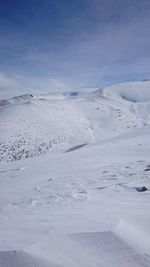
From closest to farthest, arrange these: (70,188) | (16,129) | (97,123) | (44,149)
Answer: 1. (70,188)
2. (44,149)
3. (16,129)
4. (97,123)

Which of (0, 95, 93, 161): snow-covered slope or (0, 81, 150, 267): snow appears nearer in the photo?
(0, 81, 150, 267): snow

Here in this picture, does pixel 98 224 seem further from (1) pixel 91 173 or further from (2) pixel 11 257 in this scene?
(1) pixel 91 173

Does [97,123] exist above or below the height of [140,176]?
above

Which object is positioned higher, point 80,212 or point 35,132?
point 35,132

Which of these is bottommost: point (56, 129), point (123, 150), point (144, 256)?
point (144, 256)

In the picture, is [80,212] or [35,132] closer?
[80,212]

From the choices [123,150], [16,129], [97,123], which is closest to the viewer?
[123,150]

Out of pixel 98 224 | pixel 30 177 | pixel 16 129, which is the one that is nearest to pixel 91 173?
pixel 30 177

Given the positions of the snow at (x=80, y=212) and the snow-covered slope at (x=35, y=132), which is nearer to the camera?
the snow at (x=80, y=212)

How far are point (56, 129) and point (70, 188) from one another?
17.1 m

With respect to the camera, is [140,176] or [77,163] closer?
[140,176]

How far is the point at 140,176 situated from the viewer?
5562 mm

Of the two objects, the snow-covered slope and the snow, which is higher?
the snow-covered slope

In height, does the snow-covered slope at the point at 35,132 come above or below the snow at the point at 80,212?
above
